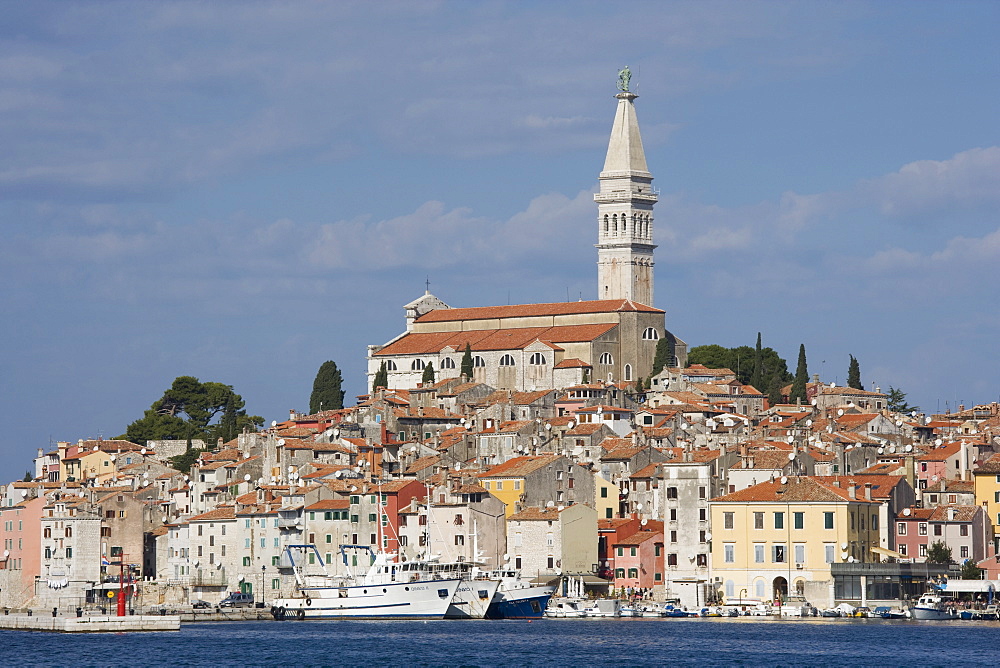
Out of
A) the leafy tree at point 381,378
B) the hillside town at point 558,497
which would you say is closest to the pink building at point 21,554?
the hillside town at point 558,497

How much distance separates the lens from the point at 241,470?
4210 inches

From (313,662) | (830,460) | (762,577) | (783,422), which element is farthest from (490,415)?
(313,662)

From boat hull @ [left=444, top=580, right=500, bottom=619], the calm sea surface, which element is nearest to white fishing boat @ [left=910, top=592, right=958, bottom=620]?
the calm sea surface

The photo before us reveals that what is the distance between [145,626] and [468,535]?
14.8 metres

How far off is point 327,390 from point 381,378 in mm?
9347

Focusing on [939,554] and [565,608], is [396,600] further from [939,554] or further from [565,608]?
[939,554]

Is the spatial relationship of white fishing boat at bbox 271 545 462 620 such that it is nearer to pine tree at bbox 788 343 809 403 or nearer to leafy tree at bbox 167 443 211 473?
leafy tree at bbox 167 443 211 473

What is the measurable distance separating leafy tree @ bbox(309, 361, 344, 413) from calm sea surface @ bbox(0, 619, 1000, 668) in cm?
5121

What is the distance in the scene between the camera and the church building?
138 metres

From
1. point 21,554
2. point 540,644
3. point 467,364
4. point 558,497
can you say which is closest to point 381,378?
point 467,364

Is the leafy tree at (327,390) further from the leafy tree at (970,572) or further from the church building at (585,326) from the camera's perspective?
the leafy tree at (970,572)

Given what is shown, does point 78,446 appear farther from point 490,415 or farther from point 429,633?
point 429,633

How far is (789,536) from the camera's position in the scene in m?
82.2

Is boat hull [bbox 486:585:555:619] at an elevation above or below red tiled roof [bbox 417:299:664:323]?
below
